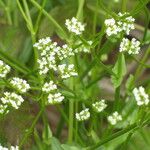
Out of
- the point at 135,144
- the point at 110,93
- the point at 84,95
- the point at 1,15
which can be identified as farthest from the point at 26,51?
the point at 135,144

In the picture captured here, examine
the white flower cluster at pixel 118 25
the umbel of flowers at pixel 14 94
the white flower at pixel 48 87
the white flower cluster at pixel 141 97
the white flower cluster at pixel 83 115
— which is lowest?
the white flower cluster at pixel 141 97

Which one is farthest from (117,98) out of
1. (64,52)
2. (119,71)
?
(64,52)

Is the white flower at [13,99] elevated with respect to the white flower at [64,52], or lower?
lower

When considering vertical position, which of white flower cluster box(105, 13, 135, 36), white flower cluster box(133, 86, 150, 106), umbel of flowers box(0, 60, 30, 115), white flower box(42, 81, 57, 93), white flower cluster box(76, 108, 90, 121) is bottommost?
white flower cluster box(133, 86, 150, 106)

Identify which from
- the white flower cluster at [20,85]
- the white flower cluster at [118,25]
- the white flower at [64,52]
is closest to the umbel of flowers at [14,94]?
the white flower cluster at [20,85]

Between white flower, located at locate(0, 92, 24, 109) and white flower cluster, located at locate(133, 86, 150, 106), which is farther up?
white flower, located at locate(0, 92, 24, 109)

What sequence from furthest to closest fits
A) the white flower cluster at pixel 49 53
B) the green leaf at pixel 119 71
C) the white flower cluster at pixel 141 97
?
the green leaf at pixel 119 71
the white flower cluster at pixel 49 53
the white flower cluster at pixel 141 97

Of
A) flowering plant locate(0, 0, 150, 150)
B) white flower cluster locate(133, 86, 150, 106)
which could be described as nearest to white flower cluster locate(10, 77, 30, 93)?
flowering plant locate(0, 0, 150, 150)

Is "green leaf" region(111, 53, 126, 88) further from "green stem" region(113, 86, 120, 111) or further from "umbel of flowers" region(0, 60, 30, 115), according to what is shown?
"umbel of flowers" region(0, 60, 30, 115)

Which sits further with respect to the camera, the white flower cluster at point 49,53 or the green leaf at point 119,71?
the green leaf at point 119,71

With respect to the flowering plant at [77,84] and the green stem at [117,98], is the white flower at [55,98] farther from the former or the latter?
the green stem at [117,98]
